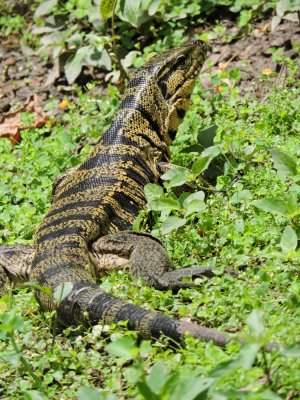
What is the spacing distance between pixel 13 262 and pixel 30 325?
1.03 metres

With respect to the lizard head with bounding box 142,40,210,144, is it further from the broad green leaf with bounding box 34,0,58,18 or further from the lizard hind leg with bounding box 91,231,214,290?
the broad green leaf with bounding box 34,0,58,18

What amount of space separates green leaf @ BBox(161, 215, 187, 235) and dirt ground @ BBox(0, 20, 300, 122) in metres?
3.07

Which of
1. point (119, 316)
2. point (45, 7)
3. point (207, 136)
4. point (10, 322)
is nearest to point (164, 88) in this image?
point (207, 136)

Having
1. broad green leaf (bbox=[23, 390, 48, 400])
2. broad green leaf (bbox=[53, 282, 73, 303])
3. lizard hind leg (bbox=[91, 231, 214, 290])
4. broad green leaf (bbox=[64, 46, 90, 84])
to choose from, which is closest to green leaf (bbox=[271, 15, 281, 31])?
broad green leaf (bbox=[64, 46, 90, 84])

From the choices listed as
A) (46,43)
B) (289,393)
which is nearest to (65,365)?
(289,393)

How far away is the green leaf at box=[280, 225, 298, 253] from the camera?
5434 millimetres

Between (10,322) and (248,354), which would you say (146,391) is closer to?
(248,354)

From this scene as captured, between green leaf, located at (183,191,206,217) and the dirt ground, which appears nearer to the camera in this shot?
green leaf, located at (183,191,206,217)

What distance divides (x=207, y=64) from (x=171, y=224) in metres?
4.10

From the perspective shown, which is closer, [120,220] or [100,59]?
[120,220]

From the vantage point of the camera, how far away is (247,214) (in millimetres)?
6613

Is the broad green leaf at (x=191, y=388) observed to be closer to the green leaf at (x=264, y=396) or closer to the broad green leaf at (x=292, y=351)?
the green leaf at (x=264, y=396)

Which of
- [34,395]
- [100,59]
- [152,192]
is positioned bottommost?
[100,59]

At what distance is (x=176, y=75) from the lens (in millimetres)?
8102
